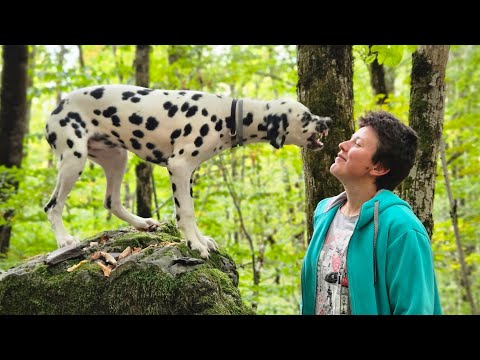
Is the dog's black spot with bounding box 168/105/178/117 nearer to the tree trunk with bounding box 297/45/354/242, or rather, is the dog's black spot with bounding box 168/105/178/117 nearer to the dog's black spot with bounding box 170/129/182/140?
the dog's black spot with bounding box 170/129/182/140

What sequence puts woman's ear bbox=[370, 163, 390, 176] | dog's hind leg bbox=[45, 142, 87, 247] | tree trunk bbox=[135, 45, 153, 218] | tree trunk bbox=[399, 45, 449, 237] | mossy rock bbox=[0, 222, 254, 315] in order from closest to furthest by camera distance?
woman's ear bbox=[370, 163, 390, 176] < mossy rock bbox=[0, 222, 254, 315] < dog's hind leg bbox=[45, 142, 87, 247] < tree trunk bbox=[399, 45, 449, 237] < tree trunk bbox=[135, 45, 153, 218]

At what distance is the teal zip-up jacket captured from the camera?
216 cm

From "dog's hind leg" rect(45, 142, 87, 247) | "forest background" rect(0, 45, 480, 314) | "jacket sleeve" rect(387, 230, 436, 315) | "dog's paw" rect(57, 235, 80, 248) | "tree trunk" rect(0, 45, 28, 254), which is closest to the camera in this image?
"jacket sleeve" rect(387, 230, 436, 315)

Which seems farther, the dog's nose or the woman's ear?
the dog's nose

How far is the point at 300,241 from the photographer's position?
13.1 metres

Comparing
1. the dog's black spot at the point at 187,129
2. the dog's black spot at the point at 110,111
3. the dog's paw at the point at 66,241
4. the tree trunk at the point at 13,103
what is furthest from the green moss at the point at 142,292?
the tree trunk at the point at 13,103

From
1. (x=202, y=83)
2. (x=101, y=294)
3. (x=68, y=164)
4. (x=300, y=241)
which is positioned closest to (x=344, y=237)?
(x=101, y=294)

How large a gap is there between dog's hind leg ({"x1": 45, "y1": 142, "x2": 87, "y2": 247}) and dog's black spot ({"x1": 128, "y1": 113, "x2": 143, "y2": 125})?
1.57ft

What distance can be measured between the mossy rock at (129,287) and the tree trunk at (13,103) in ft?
15.2

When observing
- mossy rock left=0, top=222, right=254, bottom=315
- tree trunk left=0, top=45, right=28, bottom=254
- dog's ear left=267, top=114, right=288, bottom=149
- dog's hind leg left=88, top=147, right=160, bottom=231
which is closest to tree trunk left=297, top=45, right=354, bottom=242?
dog's ear left=267, top=114, right=288, bottom=149

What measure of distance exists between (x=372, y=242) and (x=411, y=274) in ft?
0.81

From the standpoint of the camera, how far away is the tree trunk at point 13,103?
7719 mm

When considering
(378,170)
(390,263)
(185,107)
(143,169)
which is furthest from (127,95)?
(143,169)

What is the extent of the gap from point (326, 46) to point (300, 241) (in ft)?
31.2
